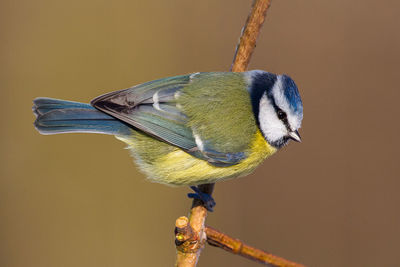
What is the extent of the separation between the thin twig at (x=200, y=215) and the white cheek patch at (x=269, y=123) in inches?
10.0

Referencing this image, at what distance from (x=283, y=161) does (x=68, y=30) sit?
4.96ft

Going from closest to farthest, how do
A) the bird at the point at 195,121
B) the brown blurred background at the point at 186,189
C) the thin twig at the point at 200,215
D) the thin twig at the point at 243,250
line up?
the thin twig at the point at 243,250 → the thin twig at the point at 200,215 → the bird at the point at 195,121 → the brown blurred background at the point at 186,189

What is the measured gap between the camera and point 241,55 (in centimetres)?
203

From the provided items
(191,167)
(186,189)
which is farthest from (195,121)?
(186,189)

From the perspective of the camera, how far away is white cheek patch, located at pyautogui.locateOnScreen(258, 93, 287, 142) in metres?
1.81

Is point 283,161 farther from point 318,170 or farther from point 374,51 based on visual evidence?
point 374,51

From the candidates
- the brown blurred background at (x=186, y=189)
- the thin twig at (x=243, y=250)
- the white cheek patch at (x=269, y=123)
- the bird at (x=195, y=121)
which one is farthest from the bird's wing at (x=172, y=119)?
the brown blurred background at (x=186, y=189)

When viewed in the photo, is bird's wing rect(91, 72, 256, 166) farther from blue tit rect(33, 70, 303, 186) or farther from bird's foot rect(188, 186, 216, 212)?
bird's foot rect(188, 186, 216, 212)

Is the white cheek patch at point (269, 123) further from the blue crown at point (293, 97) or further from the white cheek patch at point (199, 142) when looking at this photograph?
the white cheek patch at point (199, 142)

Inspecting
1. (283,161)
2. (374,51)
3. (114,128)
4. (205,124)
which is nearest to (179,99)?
(205,124)

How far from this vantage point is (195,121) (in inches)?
71.7

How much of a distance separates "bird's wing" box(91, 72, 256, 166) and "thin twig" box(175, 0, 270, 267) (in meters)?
0.20

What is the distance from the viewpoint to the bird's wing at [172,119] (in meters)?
1.82

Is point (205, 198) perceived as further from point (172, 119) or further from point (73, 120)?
point (73, 120)
